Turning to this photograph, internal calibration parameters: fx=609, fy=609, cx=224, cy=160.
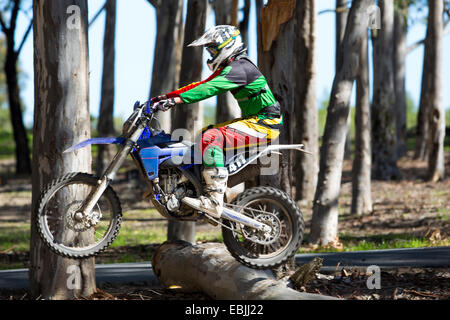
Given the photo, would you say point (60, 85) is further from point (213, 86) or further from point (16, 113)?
point (16, 113)

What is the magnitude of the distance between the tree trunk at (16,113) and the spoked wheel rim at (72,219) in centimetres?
1728

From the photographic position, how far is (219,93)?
5.05 metres

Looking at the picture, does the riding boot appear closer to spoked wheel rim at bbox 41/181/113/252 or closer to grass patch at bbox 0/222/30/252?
spoked wheel rim at bbox 41/181/113/252

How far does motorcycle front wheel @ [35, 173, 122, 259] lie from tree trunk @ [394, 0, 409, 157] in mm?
20455

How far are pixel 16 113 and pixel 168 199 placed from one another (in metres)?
18.4

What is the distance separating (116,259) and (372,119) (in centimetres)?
992

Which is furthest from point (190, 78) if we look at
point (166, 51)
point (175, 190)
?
point (166, 51)

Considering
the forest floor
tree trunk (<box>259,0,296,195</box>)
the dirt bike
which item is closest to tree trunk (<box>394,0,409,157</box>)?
the forest floor

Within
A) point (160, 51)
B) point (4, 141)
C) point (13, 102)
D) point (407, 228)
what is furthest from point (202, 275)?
point (4, 141)

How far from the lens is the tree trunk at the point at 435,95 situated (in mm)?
17469

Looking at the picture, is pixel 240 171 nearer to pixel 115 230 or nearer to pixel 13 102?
pixel 115 230

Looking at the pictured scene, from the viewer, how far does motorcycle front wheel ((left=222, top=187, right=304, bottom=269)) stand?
5152mm

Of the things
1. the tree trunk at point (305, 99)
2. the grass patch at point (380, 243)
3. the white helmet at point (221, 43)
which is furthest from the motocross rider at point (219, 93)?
the tree trunk at point (305, 99)
